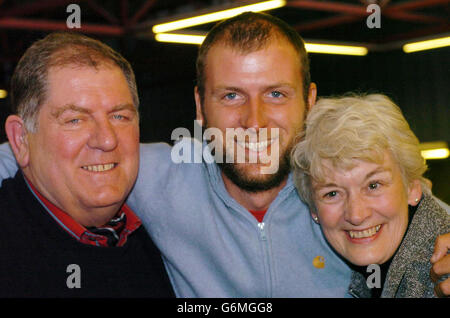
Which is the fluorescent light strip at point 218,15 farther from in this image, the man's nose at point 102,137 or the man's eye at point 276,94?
the man's nose at point 102,137

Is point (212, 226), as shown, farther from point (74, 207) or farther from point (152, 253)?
point (74, 207)

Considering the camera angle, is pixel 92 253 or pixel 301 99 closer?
pixel 92 253

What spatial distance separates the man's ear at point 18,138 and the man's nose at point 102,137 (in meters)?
0.23

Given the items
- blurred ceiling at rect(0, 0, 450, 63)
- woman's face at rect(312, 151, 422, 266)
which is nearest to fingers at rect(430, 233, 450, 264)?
woman's face at rect(312, 151, 422, 266)

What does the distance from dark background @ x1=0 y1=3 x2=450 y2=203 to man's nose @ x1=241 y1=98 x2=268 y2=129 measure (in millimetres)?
9060

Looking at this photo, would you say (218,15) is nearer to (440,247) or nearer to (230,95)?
(230,95)

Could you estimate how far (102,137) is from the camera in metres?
2.04

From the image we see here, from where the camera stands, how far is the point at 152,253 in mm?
2242

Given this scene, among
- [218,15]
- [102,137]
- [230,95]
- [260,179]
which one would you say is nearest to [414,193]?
[260,179]

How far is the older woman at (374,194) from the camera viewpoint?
200 cm

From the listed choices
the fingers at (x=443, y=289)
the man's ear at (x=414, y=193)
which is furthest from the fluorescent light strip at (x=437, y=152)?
the fingers at (x=443, y=289)

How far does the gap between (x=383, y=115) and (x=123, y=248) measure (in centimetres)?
101

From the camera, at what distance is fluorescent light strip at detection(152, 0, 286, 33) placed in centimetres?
507
